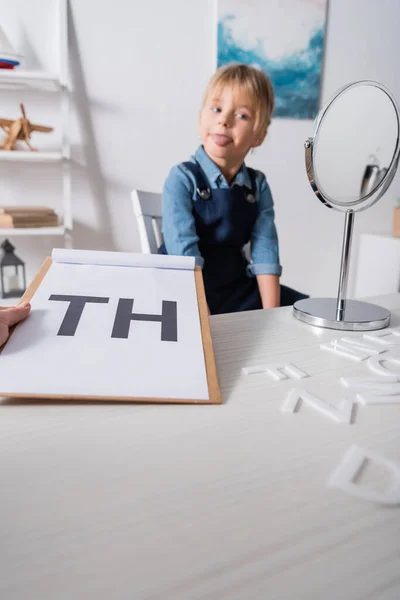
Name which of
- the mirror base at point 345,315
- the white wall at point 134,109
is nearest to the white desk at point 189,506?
the mirror base at point 345,315

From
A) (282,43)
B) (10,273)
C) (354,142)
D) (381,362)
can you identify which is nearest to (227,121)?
(354,142)

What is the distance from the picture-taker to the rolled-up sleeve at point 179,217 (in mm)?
1086

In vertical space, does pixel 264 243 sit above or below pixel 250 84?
below

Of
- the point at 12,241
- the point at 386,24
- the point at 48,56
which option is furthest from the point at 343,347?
the point at 386,24

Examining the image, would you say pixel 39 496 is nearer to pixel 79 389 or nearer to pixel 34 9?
pixel 79 389

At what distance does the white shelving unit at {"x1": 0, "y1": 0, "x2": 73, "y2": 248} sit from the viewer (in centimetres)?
160

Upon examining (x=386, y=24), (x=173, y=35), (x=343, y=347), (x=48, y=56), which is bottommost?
(x=343, y=347)

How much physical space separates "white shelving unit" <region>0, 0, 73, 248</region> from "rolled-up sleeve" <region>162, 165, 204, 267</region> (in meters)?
0.69

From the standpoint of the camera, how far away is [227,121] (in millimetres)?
1096

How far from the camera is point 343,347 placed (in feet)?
1.70

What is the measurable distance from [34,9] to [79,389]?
186 cm

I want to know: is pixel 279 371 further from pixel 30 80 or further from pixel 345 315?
pixel 30 80

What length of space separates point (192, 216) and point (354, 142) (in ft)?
1.55

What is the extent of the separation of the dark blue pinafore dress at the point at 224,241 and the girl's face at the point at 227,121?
86 millimetres
